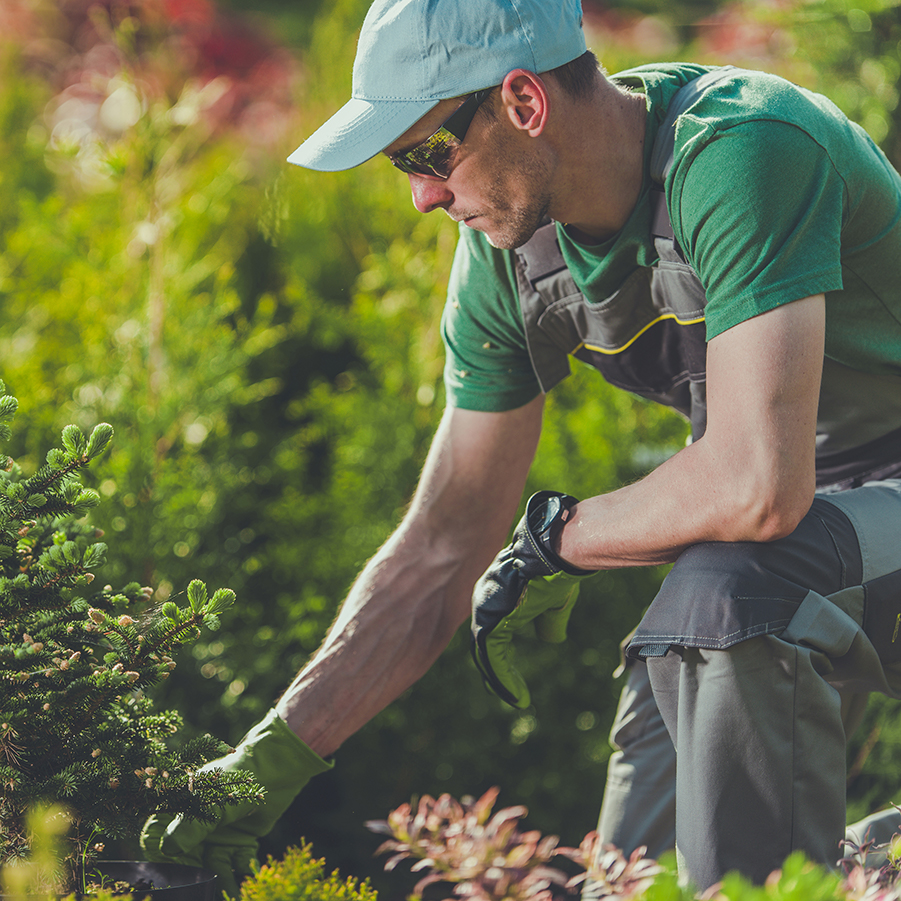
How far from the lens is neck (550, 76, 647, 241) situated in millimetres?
1880

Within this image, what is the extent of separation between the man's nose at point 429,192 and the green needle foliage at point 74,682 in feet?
2.49

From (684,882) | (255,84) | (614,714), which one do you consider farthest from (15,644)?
(255,84)

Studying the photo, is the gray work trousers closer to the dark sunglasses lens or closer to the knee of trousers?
the knee of trousers

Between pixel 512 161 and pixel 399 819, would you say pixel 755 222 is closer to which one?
pixel 512 161

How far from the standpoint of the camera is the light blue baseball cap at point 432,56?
5.73 feet

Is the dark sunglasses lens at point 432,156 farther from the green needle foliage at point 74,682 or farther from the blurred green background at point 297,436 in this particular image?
the blurred green background at point 297,436

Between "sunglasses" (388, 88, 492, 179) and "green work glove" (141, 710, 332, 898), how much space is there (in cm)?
111

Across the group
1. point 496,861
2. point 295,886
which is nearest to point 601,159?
point 496,861

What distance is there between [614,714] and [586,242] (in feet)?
5.49

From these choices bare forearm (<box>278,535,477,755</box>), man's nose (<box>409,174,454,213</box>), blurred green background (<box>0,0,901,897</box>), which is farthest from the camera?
blurred green background (<box>0,0,901,897</box>)

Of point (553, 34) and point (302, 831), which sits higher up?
point (553, 34)

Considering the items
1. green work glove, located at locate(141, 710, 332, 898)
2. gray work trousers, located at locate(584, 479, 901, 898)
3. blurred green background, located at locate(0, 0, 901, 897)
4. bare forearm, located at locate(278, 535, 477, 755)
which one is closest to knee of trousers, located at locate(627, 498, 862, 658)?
gray work trousers, located at locate(584, 479, 901, 898)

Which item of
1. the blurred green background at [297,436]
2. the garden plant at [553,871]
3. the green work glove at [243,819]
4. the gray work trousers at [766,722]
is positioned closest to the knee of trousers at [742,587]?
the gray work trousers at [766,722]

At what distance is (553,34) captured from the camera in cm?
180
